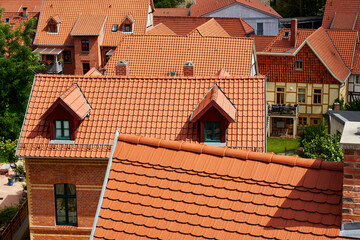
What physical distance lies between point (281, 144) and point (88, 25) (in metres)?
22.3

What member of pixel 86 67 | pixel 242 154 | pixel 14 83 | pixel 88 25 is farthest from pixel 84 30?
pixel 242 154

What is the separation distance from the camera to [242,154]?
11297 mm

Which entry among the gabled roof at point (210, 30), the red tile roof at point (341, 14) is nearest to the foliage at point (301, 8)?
the red tile roof at point (341, 14)

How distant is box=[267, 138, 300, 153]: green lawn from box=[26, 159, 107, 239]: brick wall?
82.6ft

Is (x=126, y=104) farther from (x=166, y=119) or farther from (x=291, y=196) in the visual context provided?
(x=291, y=196)

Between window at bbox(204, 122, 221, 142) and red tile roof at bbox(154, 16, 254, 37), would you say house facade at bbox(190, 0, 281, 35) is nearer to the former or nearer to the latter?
red tile roof at bbox(154, 16, 254, 37)

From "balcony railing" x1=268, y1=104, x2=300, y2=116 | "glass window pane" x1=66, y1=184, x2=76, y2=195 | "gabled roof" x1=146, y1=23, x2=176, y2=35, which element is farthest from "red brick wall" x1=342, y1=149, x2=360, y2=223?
"gabled roof" x1=146, y1=23, x2=176, y2=35

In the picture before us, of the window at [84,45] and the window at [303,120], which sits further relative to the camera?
the window at [84,45]

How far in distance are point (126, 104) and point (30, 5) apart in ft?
195

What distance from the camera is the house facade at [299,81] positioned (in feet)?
159

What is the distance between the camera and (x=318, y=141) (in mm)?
35094

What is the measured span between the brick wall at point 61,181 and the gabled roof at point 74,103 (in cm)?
167

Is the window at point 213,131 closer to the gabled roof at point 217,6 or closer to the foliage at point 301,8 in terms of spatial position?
the gabled roof at point 217,6

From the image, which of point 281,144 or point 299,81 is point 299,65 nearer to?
point 299,81
